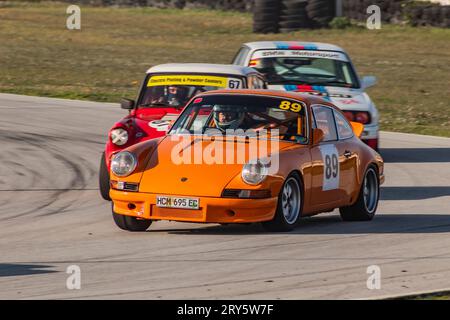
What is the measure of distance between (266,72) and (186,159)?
7.05 m

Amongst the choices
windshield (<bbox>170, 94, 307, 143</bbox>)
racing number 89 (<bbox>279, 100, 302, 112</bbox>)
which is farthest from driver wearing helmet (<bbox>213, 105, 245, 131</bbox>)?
racing number 89 (<bbox>279, 100, 302, 112</bbox>)

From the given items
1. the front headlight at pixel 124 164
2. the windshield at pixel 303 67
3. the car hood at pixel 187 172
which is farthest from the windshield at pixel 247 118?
the windshield at pixel 303 67

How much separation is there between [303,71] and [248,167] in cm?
753

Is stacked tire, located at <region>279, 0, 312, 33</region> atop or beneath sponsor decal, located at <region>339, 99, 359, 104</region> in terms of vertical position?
beneath

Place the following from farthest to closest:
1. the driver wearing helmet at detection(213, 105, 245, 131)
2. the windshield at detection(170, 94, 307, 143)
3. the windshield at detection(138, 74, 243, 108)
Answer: the windshield at detection(138, 74, 243, 108) < the driver wearing helmet at detection(213, 105, 245, 131) < the windshield at detection(170, 94, 307, 143)

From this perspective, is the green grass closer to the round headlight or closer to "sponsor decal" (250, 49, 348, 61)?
"sponsor decal" (250, 49, 348, 61)

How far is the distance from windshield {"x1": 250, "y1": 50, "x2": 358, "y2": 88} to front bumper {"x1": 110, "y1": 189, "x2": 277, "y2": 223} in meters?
7.12

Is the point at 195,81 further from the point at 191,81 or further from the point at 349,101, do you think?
the point at 349,101

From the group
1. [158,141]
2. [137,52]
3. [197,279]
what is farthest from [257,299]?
[137,52]

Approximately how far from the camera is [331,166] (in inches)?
465

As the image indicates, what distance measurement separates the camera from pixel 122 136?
13.2m

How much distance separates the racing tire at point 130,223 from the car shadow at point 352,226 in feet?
0.31

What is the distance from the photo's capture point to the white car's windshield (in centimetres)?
1780

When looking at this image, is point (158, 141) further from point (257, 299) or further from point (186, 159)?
point (257, 299)
